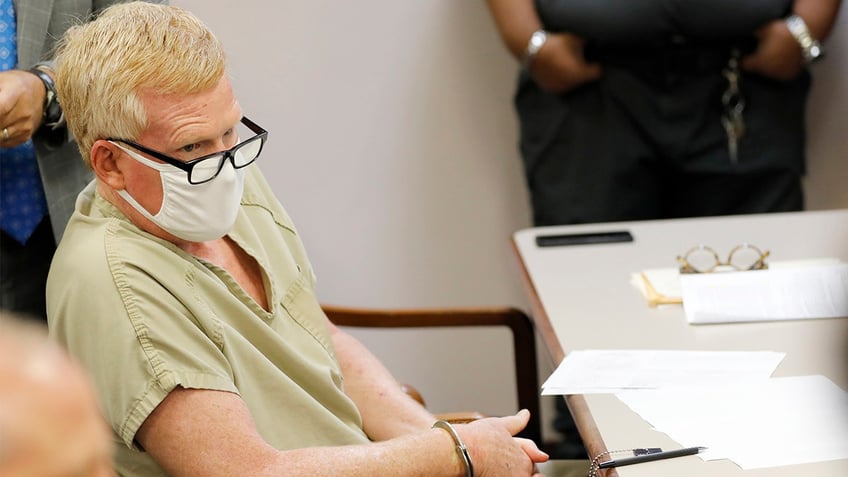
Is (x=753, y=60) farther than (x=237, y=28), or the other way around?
(x=753, y=60)

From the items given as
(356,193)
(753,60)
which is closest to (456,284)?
(356,193)

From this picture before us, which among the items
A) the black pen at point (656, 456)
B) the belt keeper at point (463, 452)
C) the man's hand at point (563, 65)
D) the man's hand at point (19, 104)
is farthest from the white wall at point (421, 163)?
the black pen at point (656, 456)

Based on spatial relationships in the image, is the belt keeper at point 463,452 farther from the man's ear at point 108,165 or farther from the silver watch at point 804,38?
the silver watch at point 804,38

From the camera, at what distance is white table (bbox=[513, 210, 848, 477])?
150 cm

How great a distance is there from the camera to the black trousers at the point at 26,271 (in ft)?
6.23

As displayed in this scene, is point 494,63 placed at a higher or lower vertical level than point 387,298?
higher

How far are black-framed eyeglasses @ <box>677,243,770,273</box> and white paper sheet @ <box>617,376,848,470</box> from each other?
49 cm

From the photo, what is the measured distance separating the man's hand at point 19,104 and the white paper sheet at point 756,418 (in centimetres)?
98

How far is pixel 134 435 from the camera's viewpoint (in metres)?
1.41

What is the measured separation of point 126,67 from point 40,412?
2.98 ft

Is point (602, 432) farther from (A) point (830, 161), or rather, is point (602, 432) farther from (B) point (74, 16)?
(A) point (830, 161)

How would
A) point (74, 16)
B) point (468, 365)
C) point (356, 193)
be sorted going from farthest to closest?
point (468, 365) → point (356, 193) → point (74, 16)

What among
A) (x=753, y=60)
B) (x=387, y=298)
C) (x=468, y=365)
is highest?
(x=753, y=60)

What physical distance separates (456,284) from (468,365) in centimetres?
26
